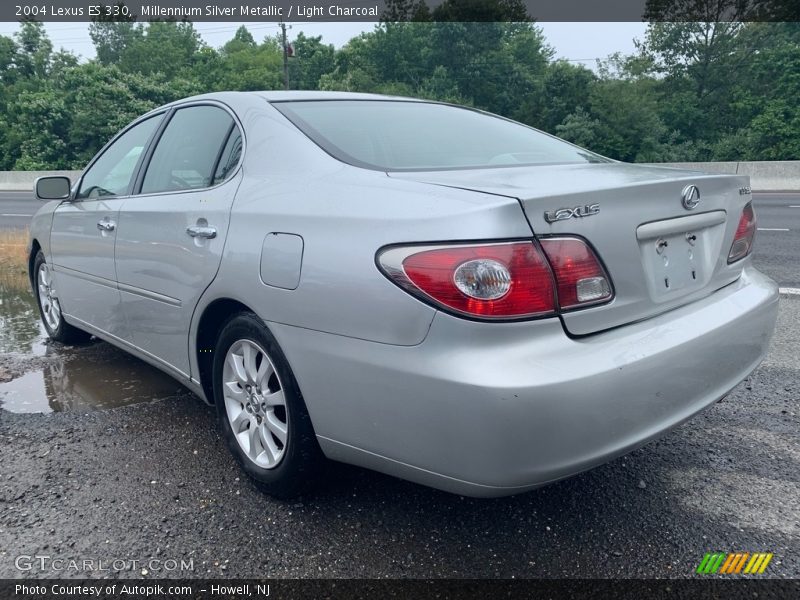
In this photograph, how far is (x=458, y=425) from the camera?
5.74 feet

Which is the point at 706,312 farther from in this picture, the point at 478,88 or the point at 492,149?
the point at 478,88

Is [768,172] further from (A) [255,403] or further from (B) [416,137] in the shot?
(A) [255,403]

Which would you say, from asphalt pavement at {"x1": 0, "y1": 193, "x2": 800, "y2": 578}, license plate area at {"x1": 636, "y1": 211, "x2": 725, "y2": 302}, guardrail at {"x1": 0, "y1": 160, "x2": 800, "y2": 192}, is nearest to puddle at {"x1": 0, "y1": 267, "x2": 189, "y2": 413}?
asphalt pavement at {"x1": 0, "y1": 193, "x2": 800, "y2": 578}

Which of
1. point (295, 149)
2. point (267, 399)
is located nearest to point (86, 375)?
point (267, 399)

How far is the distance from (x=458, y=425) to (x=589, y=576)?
29.6 inches

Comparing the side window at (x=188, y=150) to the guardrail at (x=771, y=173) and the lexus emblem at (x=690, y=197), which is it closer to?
the lexus emblem at (x=690, y=197)

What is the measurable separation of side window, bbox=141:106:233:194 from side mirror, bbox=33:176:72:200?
1194mm

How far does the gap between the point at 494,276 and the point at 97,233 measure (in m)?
2.73

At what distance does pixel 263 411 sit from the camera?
2.49 metres

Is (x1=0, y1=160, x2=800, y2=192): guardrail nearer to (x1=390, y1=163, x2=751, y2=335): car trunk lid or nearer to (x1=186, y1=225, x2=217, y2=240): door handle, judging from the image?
(x1=390, y1=163, x2=751, y2=335): car trunk lid

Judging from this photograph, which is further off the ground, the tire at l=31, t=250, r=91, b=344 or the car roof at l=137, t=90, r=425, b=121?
the car roof at l=137, t=90, r=425, b=121

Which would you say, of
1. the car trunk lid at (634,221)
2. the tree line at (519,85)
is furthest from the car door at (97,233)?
the tree line at (519,85)

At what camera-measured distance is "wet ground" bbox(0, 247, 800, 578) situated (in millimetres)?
2133

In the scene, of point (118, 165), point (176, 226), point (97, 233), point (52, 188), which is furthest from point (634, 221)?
point (52, 188)
